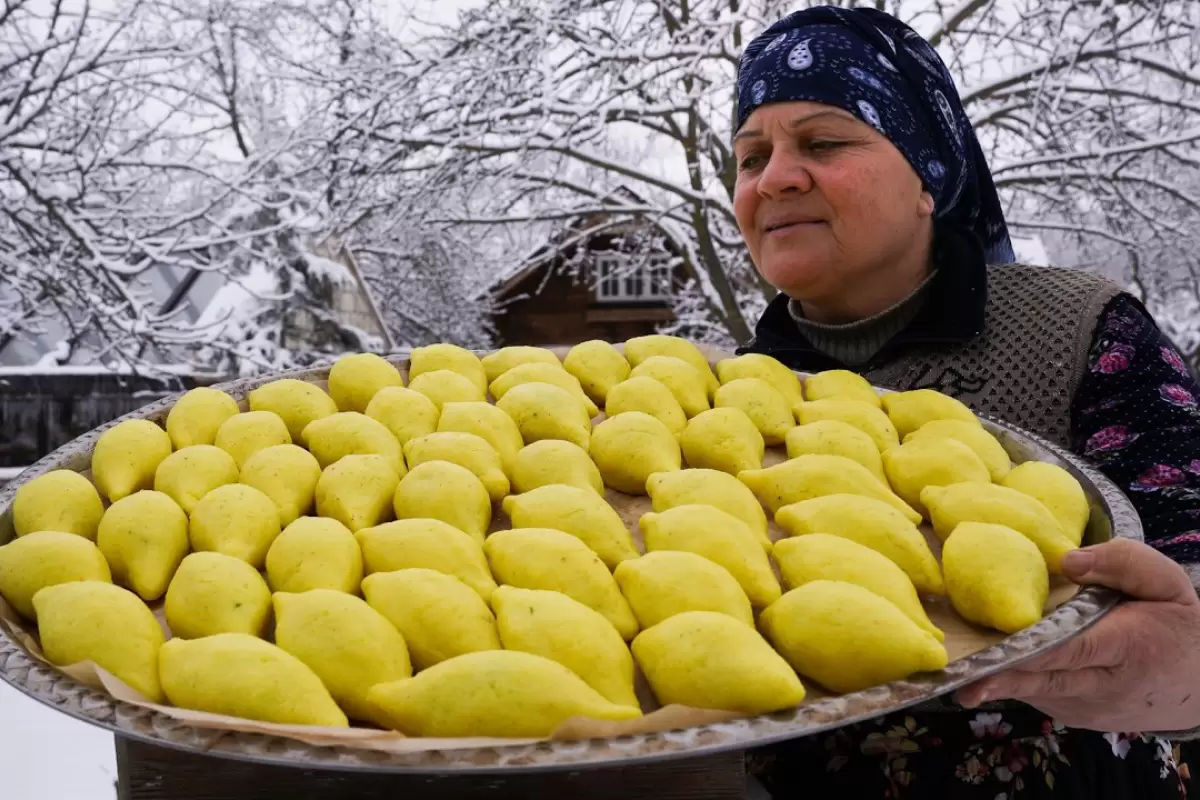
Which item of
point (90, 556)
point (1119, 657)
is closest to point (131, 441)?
point (90, 556)

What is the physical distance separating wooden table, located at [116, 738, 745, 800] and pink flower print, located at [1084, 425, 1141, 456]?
981 mm

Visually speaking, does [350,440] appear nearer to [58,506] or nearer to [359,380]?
[359,380]

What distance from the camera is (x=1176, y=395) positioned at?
Result: 1451 millimetres

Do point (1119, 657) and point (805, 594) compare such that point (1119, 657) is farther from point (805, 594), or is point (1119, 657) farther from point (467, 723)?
point (467, 723)

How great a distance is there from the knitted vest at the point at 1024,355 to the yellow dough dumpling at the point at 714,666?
3.45ft

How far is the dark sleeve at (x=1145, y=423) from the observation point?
4.33ft

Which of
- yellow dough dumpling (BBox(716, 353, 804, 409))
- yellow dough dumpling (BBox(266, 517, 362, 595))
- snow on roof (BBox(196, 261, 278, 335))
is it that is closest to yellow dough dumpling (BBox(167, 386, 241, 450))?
yellow dough dumpling (BBox(266, 517, 362, 595))

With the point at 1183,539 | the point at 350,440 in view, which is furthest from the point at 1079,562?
the point at 350,440

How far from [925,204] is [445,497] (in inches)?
47.4

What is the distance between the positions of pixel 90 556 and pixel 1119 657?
1243 millimetres

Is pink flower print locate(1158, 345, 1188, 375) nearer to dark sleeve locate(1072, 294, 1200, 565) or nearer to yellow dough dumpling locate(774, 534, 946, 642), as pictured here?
dark sleeve locate(1072, 294, 1200, 565)

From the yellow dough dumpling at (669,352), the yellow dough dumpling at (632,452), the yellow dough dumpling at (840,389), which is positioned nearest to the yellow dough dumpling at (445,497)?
the yellow dough dumpling at (632,452)

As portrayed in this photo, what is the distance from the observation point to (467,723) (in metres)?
0.75

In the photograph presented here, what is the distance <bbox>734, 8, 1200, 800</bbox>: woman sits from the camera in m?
1.12
